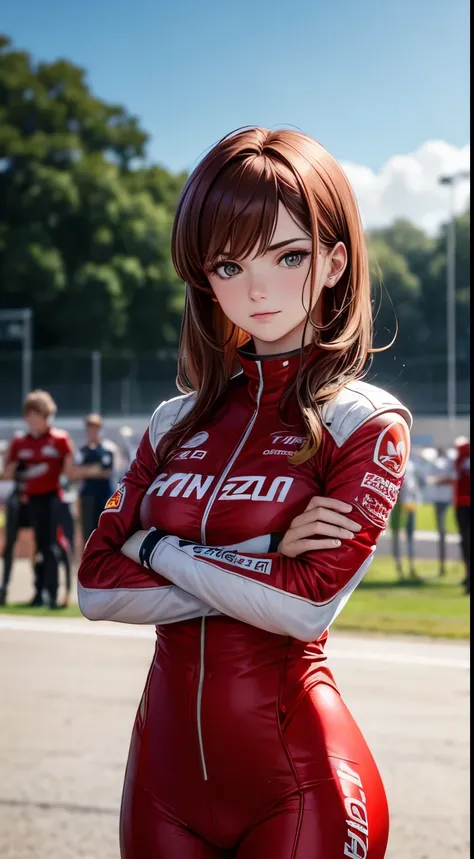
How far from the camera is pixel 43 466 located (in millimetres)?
7207

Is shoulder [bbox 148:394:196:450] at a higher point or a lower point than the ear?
lower

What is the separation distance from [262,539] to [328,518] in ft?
0.37

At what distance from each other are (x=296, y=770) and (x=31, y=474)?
237 inches

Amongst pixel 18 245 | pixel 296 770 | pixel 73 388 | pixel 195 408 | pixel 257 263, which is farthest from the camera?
pixel 18 245

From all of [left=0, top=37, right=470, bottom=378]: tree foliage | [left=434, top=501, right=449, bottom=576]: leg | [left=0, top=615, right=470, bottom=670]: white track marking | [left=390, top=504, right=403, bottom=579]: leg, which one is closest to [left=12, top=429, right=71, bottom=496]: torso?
[left=0, top=615, right=470, bottom=670]: white track marking

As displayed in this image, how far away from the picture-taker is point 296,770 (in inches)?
56.3

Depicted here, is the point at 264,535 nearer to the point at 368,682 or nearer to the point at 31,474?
the point at 368,682

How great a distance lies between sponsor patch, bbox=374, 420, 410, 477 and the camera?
1455 mm

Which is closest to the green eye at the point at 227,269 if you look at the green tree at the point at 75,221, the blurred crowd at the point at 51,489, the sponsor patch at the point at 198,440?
the sponsor patch at the point at 198,440

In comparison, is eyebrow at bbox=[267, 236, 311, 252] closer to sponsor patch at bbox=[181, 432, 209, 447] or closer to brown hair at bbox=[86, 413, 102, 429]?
sponsor patch at bbox=[181, 432, 209, 447]

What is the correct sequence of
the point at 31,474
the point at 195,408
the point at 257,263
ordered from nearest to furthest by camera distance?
the point at 257,263 → the point at 195,408 → the point at 31,474

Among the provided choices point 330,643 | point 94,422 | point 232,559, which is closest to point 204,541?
point 232,559

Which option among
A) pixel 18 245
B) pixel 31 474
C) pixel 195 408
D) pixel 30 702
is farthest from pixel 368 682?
pixel 18 245

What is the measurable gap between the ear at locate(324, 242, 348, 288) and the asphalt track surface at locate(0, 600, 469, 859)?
7.61 ft
